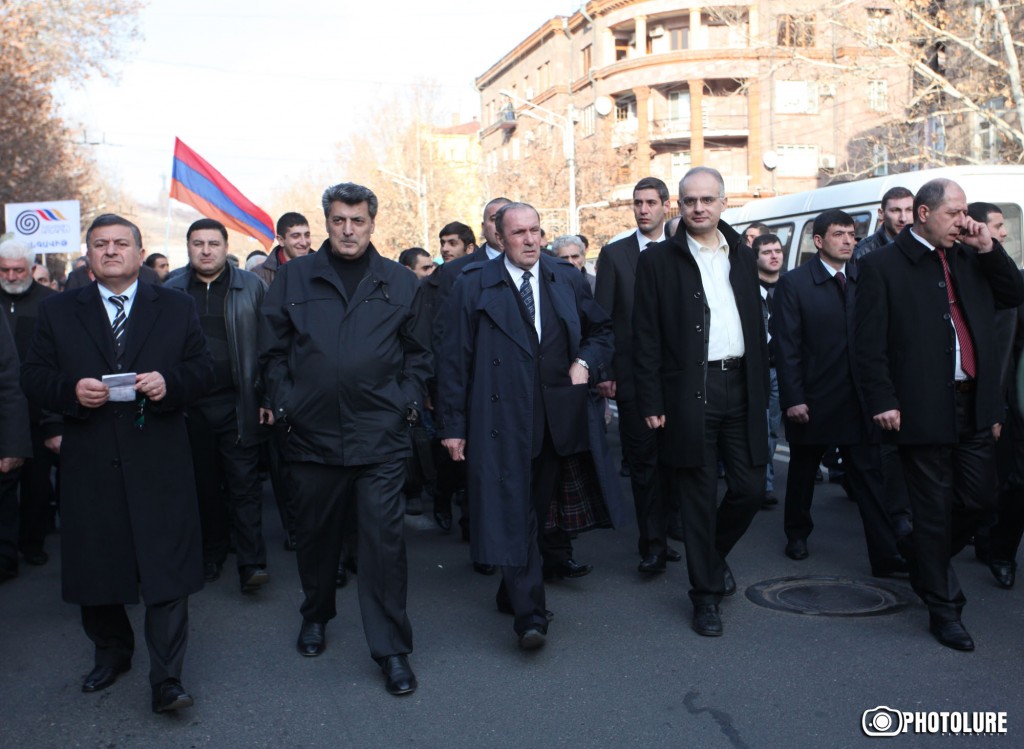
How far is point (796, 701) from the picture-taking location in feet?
14.6

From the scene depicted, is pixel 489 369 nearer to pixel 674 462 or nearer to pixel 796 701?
pixel 674 462

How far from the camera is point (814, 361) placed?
6848 millimetres

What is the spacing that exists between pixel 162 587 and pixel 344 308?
1.41m

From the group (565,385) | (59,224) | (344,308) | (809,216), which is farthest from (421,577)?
(59,224)

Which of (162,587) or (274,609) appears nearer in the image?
(162,587)

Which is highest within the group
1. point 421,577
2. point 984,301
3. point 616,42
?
point 616,42

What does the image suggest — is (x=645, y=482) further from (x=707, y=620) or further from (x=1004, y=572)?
(x=1004, y=572)

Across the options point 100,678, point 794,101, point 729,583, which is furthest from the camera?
point 794,101

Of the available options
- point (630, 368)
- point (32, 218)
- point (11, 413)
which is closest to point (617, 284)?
point (630, 368)

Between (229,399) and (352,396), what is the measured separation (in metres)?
1.97

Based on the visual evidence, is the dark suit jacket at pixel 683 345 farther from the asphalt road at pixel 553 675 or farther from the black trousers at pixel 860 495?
the black trousers at pixel 860 495

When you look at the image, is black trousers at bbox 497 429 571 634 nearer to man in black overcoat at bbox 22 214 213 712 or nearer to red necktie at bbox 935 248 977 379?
man in black overcoat at bbox 22 214 213 712

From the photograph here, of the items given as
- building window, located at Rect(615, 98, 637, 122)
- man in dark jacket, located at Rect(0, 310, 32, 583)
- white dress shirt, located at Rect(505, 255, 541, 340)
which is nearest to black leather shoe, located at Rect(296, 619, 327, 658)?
man in dark jacket, located at Rect(0, 310, 32, 583)

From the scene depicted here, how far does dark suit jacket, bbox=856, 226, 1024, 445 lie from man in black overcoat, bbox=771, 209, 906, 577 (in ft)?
4.34
